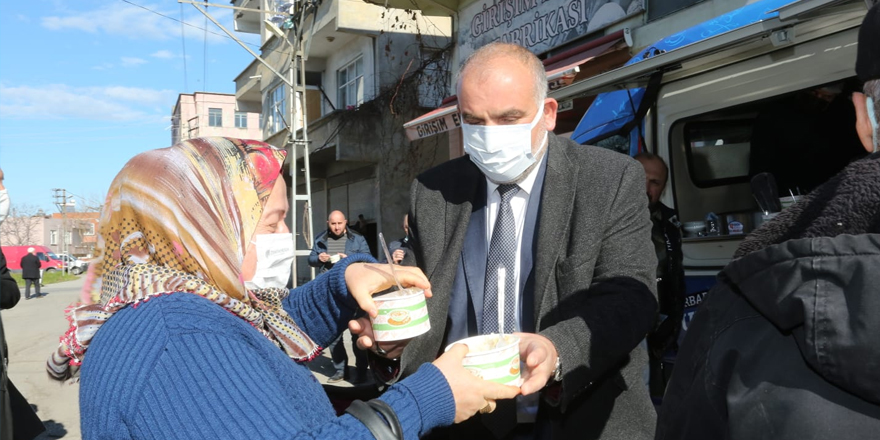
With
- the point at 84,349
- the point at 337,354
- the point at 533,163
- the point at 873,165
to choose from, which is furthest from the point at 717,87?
the point at 337,354

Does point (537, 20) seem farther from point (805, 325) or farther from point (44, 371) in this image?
point (805, 325)

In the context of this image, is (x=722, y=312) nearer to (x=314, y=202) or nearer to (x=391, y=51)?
(x=391, y=51)

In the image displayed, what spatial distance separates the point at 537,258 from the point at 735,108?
302cm

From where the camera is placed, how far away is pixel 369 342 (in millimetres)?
2234

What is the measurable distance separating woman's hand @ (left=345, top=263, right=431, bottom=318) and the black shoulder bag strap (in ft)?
2.35

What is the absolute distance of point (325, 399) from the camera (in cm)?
166

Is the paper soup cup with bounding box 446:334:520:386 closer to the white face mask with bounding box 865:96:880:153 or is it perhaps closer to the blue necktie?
the blue necktie

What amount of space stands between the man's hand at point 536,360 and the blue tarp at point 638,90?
10.4ft

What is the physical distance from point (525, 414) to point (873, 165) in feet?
4.73

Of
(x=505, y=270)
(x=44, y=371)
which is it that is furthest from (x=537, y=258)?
(x=44, y=371)

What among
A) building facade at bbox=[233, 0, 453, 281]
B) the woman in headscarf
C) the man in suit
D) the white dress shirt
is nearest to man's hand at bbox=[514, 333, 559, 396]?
the man in suit

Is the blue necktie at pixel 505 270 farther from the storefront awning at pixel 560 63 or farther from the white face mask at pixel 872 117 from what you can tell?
the storefront awning at pixel 560 63

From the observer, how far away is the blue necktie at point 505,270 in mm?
2229

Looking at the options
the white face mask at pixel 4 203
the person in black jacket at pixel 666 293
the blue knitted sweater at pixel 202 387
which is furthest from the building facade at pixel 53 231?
the blue knitted sweater at pixel 202 387
